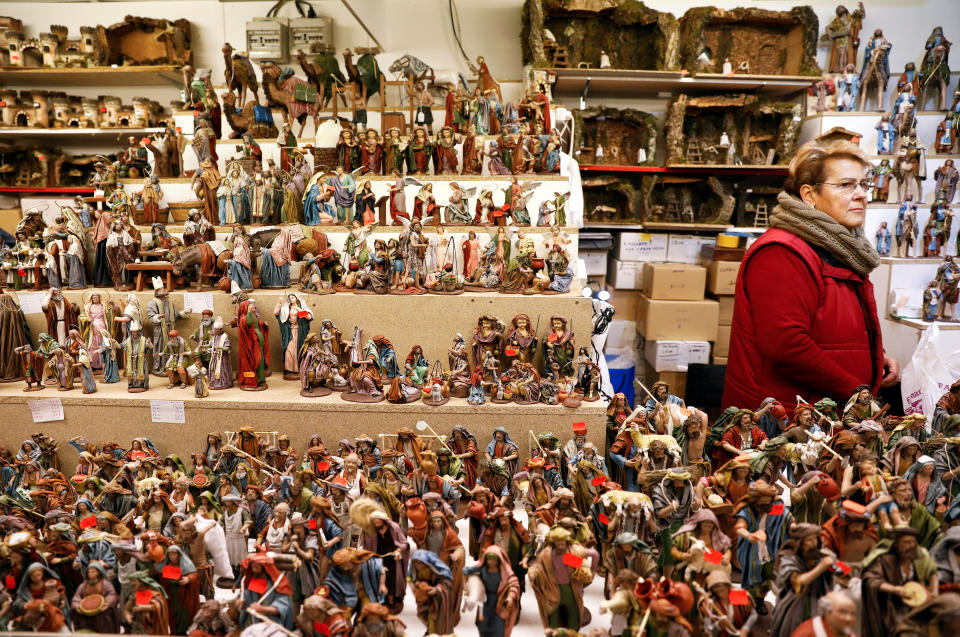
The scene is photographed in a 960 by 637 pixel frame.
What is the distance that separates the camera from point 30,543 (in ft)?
7.02

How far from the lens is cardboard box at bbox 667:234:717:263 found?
23.3ft

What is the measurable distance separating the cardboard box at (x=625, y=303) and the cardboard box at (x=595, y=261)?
1.24ft

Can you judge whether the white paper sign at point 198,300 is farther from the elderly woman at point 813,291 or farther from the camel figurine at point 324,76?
the elderly woman at point 813,291

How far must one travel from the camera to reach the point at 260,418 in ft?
11.4

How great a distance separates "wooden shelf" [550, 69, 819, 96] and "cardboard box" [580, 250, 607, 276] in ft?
5.89

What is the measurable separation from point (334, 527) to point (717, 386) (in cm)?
452

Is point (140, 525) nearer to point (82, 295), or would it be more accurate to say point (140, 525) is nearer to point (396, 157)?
point (82, 295)

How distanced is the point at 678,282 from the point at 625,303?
80 centimetres

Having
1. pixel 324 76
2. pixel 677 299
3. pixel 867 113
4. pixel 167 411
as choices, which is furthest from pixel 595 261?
pixel 167 411

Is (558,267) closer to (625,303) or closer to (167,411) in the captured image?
(167,411)

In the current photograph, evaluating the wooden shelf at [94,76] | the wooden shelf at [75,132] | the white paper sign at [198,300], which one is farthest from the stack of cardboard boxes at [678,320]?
the wooden shelf at [94,76]

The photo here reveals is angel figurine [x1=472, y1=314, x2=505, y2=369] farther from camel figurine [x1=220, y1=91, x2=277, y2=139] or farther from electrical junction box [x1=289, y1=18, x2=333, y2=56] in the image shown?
electrical junction box [x1=289, y1=18, x2=333, y2=56]

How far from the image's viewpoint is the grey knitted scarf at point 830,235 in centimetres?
297

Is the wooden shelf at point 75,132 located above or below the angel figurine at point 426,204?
above
